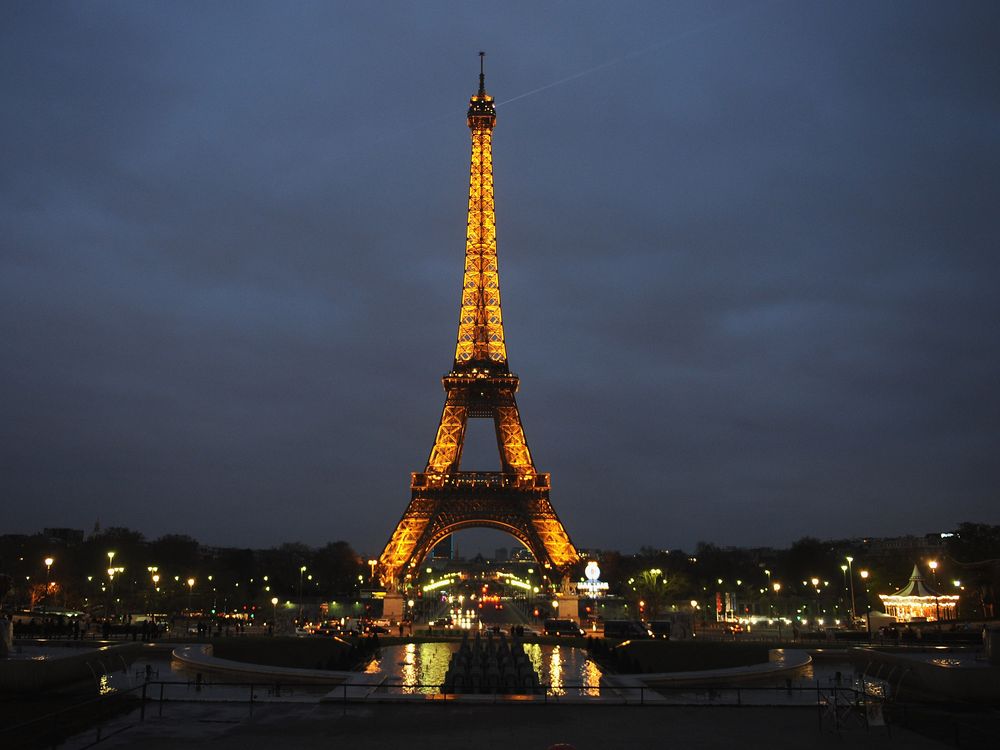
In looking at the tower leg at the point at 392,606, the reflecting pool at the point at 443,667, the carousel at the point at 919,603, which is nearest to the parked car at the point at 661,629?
the reflecting pool at the point at 443,667

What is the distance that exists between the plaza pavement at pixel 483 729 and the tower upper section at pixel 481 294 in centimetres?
6562

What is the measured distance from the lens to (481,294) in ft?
285

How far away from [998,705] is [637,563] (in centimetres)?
15516

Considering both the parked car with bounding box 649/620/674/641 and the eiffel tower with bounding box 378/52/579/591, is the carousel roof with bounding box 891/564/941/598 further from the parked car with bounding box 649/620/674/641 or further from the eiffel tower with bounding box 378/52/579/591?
the eiffel tower with bounding box 378/52/579/591

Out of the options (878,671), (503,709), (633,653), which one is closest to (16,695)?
(503,709)

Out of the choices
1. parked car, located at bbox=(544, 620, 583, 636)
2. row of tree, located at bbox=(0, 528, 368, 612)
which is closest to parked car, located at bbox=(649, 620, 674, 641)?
parked car, located at bbox=(544, 620, 583, 636)

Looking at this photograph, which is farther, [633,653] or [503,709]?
[633,653]

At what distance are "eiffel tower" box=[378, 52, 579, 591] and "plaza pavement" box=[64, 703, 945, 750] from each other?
61351mm

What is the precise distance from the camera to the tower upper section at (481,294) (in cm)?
8675

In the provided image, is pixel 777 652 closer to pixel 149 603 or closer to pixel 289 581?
pixel 149 603

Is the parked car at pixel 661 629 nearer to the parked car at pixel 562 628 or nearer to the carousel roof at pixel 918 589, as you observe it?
the parked car at pixel 562 628

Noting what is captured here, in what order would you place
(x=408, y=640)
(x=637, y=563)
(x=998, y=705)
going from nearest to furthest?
(x=998, y=705), (x=408, y=640), (x=637, y=563)

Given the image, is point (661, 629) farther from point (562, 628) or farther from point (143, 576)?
point (143, 576)

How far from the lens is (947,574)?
75062mm
